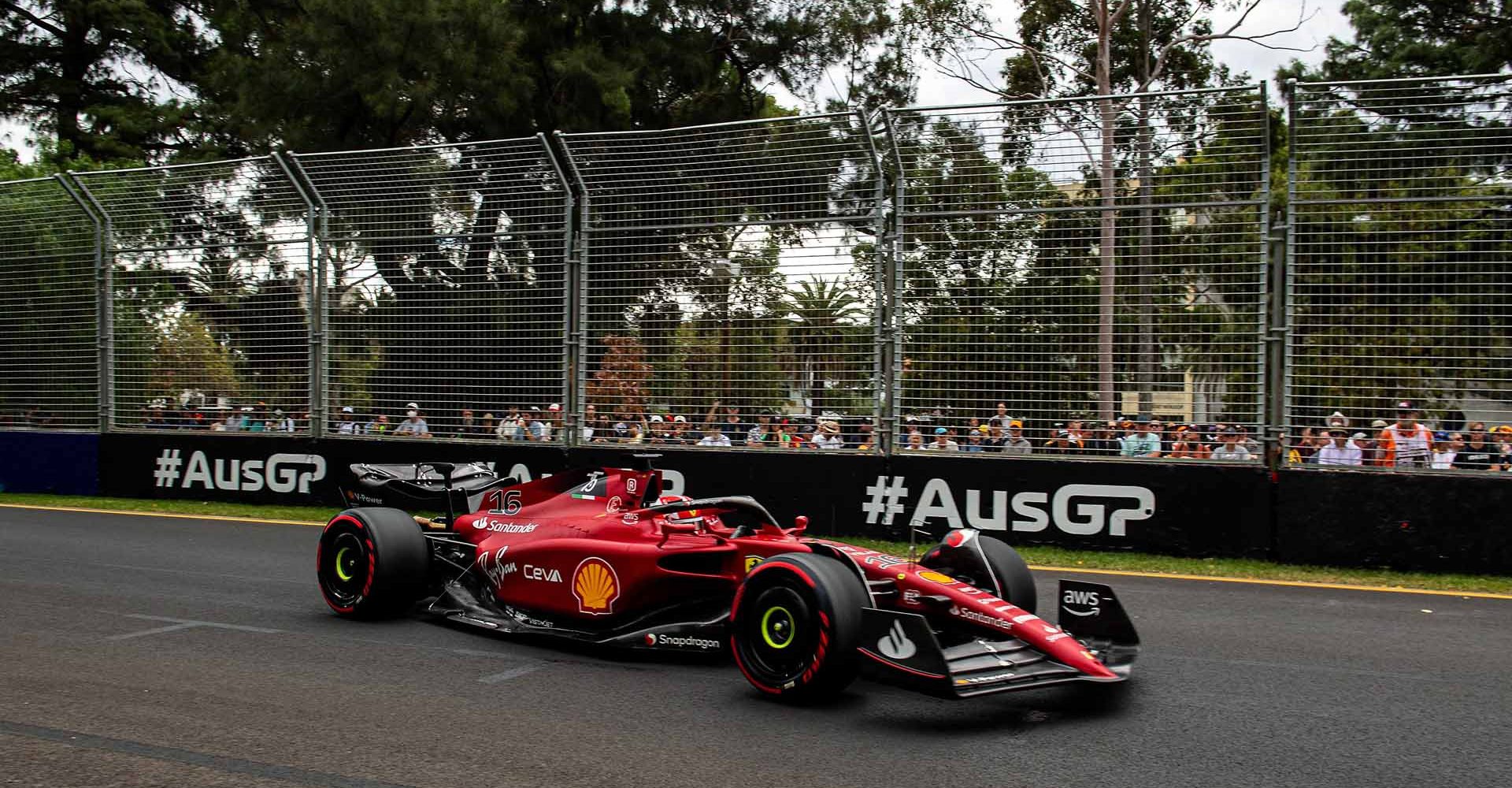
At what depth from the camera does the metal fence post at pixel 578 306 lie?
41.3 feet

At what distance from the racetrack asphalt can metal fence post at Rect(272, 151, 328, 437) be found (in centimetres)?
655

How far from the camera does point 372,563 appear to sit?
22.7 feet

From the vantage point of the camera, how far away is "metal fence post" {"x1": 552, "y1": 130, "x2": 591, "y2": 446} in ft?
41.3

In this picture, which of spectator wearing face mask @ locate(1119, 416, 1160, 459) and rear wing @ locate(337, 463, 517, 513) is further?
spectator wearing face mask @ locate(1119, 416, 1160, 459)

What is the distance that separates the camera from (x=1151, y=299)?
33.4ft

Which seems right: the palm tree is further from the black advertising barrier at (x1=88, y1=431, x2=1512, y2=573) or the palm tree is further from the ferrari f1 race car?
the ferrari f1 race car

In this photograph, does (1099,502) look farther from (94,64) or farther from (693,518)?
(94,64)

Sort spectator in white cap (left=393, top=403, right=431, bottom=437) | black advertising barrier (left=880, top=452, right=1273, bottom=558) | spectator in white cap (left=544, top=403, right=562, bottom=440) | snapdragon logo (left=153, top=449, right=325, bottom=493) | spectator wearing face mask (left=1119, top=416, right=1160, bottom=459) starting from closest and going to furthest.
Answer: black advertising barrier (left=880, top=452, right=1273, bottom=558) < spectator wearing face mask (left=1119, top=416, right=1160, bottom=459) < spectator in white cap (left=544, top=403, right=562, bottom=440) < spectator in white cap (left=393, top=403, right=431, bottom=437) < snapdragon logo (left=153, top=449, right=325, bottom=493)

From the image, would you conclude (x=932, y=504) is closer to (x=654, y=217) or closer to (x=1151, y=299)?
(x=1151, y=299)

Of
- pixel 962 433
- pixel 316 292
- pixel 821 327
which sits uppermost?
pixel 316 292

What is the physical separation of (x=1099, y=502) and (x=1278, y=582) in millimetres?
1643

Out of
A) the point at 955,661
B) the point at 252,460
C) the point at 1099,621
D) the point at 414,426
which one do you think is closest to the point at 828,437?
the point at 414,426

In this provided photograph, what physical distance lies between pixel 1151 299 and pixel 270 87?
1888 centimetres

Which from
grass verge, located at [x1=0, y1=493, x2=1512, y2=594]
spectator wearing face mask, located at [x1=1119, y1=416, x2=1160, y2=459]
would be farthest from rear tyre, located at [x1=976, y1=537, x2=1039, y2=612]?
spectator wearing face mask, located at [x1=1119, y1=416, x2=1160, y2=459]
